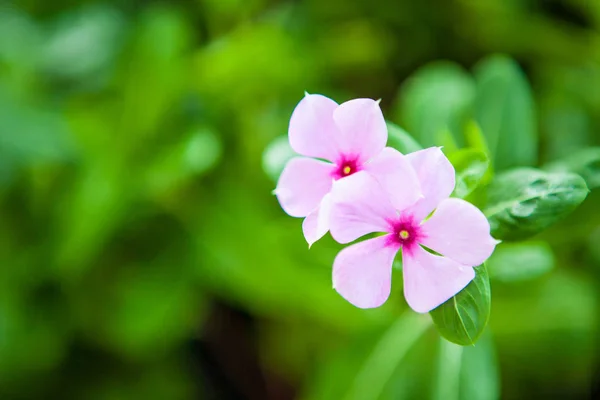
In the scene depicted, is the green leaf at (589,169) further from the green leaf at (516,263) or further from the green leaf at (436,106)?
the green leaf at (436,106)

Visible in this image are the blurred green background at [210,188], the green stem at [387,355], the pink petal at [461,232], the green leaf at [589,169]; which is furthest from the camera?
Answer: the blurred green background at [210,188]

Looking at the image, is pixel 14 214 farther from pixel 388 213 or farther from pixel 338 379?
pixel 388 213

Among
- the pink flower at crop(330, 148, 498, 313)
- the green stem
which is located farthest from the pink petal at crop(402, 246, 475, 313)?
the green stem

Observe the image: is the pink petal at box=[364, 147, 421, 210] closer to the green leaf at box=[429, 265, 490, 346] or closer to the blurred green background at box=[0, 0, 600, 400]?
the green leaf at box=[429, 265, 490, 346]

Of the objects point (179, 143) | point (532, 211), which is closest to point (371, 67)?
point (179, 143)

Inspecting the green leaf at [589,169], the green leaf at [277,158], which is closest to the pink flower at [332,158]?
the green leaf at [277,158]

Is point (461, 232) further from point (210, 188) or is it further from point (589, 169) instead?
point (210, 188)
